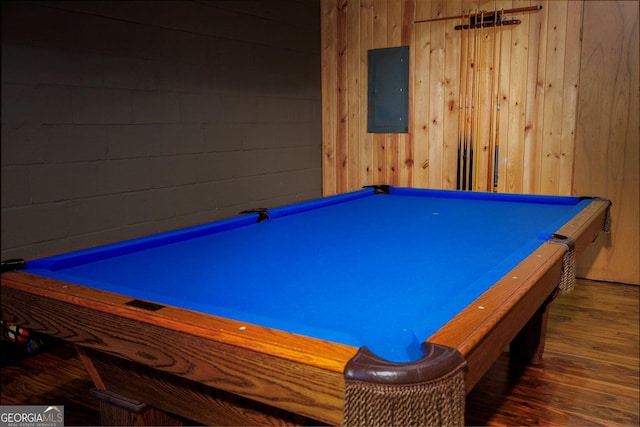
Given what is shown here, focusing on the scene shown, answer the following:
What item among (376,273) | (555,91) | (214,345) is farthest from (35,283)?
(555,91)

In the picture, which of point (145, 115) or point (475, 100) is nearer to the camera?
point (145, 115)

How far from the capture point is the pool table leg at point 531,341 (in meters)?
2.41

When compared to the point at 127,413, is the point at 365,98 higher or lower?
higher

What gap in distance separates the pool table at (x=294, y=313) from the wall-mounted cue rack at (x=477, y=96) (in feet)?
5.89

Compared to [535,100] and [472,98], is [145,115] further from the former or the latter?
[535,100]

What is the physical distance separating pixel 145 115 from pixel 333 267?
191 cm

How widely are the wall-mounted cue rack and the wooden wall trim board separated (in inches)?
0.5

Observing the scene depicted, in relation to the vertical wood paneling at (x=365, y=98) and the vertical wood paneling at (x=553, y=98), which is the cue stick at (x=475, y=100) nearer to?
the vertical wood paneling at (x=553, y=98)

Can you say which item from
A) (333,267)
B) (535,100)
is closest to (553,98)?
(535,100)

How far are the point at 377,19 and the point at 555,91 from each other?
1.45 meters

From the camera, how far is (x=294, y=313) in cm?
119

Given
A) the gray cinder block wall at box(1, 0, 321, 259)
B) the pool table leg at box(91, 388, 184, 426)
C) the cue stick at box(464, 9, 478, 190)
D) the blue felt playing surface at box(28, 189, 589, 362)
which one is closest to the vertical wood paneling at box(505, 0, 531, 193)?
the cue stick at box(464, 9, 478, 190)

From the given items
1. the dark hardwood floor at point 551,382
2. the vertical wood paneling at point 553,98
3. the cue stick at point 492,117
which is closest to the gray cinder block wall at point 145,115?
the dark hardwood floor at point 551,382

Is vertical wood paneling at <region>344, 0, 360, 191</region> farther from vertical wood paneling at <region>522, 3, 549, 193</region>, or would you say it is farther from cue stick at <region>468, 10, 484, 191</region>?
vertical wood paneling at <region>522, 3, 549, 193</region>
